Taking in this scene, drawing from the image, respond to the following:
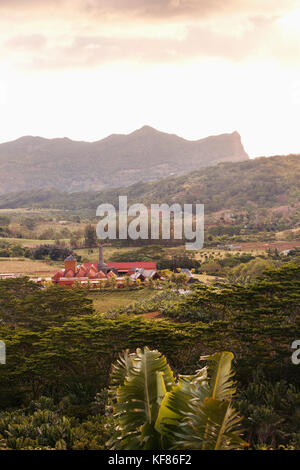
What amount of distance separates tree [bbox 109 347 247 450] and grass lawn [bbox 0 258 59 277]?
2050 inches

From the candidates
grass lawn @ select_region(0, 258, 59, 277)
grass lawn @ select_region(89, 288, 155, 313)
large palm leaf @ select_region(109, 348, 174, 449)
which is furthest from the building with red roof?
large palm leaf @ select_region(109, 348, 174, 449)

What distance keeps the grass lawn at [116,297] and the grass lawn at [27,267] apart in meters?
16.8

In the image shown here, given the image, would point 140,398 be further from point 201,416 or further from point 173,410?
point 201,416

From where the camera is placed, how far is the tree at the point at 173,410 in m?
5.43

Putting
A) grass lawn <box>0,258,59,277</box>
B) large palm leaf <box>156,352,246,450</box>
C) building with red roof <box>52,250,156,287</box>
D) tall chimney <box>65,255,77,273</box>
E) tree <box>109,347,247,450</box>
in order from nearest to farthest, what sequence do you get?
1. large palm leaf <box>156,352,246,450</box>
2. tree <box>109,347,247,450</box>
3. building with red roof <box>52,250,156,287</box>
4. tall chimney <box>65,255,77,273</box>
5. grass lawn <box>0,258,59,277</box>

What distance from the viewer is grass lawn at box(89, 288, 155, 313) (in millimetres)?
37562

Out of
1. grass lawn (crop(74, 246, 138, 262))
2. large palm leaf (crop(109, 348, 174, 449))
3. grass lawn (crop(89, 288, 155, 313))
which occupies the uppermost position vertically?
large palm leaf (crop(109, 348, 174, 449))

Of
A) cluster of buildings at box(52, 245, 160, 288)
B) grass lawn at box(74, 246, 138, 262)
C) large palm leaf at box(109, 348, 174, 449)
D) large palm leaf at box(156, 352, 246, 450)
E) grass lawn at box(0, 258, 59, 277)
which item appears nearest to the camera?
large palm leaf at box(156, 352, 246, 450)

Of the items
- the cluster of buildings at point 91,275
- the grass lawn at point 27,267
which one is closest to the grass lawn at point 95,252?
the grass lawn at point 27,267

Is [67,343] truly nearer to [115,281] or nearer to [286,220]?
[115,281]

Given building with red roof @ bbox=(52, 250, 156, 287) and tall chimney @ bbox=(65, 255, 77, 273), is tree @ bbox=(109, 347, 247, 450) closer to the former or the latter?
building with red roof @ bbox=(52, 250, 156, 287)

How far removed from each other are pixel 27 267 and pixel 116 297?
27.3m

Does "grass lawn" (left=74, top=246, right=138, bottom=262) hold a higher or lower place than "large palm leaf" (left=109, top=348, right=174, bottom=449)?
lower

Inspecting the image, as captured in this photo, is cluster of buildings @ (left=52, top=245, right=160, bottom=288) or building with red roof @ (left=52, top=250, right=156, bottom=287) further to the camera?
building with red roof @ (left=52, top=250, right=156, bottom=287)
